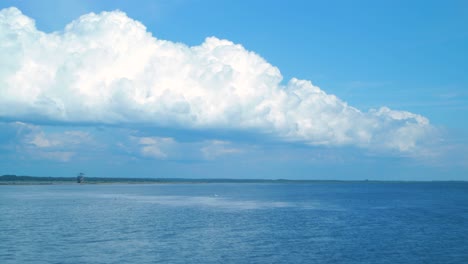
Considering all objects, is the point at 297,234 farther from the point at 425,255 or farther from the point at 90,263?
the point at 90,263

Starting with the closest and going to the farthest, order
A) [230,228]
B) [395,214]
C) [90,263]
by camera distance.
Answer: [90,263], [230,228], [395,214]

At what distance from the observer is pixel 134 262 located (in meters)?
42.3

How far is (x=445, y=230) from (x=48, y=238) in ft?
169

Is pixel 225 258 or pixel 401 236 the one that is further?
pixel 401 236

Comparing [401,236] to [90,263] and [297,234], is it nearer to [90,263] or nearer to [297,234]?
[297,234]

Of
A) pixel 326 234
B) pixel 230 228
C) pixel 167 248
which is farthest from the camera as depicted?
pixel 230 228

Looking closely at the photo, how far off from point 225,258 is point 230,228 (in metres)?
21.0

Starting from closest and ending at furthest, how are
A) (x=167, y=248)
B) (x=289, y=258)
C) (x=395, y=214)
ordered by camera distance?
(x=289, y=258) → (x=167, y=248) → (x=395, y=214)

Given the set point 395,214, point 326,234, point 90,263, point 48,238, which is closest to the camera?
point 90,263

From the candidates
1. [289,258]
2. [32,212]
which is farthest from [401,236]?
[32,212]

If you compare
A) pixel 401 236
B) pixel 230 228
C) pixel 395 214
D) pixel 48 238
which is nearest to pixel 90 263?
pixel 48 238

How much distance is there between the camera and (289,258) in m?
44.3

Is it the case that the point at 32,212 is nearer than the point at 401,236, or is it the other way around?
the point at 401,236

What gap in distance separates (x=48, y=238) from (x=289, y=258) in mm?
29639
